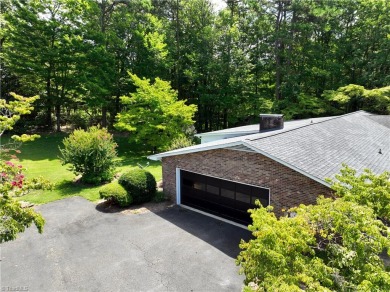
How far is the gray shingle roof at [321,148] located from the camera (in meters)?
9.58

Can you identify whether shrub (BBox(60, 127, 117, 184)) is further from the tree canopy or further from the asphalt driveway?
Result: the tree canopy

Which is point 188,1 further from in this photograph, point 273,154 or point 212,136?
point 273,154

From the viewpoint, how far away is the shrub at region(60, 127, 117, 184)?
16125 millimetres

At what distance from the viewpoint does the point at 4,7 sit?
3203cm

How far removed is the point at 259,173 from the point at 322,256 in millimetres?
5580

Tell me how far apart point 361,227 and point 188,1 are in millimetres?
35022

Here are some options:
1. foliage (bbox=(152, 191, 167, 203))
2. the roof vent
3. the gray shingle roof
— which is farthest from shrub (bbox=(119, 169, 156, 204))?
the roof vent

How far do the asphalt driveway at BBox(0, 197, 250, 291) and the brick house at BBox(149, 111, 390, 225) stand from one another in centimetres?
122

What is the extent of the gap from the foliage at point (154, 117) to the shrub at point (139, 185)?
8.88 meters

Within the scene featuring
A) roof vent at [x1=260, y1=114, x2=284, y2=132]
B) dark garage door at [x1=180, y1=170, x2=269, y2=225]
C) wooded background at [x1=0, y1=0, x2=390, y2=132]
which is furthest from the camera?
wooded background at [x1=0, y1=0, x2=390, y2=132]

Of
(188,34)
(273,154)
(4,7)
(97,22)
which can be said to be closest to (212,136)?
(273,154)

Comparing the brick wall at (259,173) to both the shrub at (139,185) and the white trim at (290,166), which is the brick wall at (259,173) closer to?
the white trim at (290,166)

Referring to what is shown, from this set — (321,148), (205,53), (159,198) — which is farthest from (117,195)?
(205,53)

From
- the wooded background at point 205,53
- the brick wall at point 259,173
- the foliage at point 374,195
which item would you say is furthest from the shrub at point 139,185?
the wooded background at point 205,53
